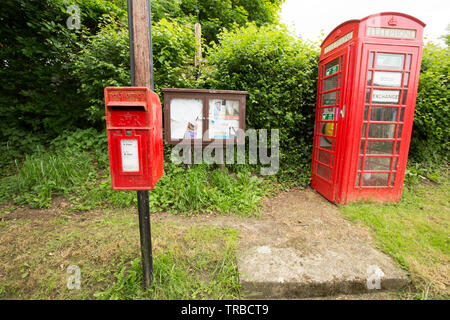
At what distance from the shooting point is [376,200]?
11.8ft

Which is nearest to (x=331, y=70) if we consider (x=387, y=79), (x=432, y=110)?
(x=387, y=79)

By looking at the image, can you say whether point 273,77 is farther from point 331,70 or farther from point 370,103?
point 370,103

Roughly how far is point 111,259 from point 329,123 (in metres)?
3.94

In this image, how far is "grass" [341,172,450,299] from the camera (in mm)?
1997

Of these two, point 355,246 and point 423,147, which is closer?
point 355,246

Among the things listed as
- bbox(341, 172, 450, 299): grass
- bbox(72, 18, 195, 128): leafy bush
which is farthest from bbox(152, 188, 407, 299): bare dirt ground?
bbox(72, 18, 195, 128): leafy bush

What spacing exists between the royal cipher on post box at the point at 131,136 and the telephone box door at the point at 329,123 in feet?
10.3

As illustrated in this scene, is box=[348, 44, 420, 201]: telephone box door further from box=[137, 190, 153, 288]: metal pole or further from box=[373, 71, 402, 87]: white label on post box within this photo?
box=[137, 190, 153, 288]: metal pole

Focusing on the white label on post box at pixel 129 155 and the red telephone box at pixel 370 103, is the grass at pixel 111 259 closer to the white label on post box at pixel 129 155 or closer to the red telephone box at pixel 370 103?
the white label on post box at pixel 129 155

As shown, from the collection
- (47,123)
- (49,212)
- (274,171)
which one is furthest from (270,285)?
(47,123)

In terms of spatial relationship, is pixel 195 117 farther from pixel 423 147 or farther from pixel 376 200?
pixel 423 147

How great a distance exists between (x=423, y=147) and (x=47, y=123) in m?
9.04

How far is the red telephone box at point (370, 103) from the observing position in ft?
10.3

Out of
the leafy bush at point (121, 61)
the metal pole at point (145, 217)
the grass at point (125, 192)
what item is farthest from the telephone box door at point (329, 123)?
the metal pole at point (145, 217)
